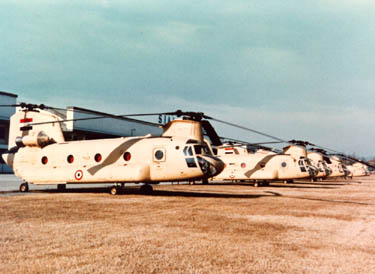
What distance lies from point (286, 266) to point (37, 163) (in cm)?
1795

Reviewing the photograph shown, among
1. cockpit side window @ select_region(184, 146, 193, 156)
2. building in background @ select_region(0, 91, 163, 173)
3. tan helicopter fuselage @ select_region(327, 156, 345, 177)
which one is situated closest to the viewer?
cockpit side window @ select_region(184, 146, 193, 156)

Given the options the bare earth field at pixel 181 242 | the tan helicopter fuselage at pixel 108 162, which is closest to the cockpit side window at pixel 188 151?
the tan helicopter fuselage at pixel 108 162

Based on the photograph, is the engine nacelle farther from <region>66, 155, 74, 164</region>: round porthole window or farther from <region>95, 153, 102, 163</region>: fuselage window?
<region>95, 153, 102, 163</region>: fuselage window

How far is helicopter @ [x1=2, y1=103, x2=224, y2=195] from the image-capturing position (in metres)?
17.2

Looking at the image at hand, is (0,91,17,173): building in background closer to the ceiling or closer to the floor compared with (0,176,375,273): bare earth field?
closer to the ceiling

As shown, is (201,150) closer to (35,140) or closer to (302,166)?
(35,140)

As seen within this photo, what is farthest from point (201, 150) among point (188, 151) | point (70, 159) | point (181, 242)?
point (181, 242)

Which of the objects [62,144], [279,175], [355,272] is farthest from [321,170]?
[355,272]

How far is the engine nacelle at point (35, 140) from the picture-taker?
20.3 meters

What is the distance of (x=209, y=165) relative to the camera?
17.0 m

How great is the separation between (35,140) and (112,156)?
5264 mm

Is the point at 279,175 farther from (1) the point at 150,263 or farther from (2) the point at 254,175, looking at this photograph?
(1) the point at 150,263

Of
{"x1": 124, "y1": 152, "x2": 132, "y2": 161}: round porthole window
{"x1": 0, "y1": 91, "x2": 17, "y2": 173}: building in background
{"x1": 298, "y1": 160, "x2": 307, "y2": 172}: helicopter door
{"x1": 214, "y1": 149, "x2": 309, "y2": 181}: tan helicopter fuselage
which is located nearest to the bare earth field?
{"x1": 124, "y1": 152, "x2": 132, "y2": 161}: round porthole window

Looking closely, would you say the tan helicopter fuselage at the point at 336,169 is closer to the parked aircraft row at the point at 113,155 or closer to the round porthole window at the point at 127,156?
the parked aircraft row at the point at 113,155
